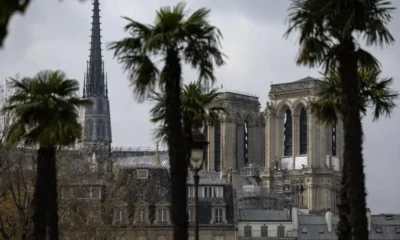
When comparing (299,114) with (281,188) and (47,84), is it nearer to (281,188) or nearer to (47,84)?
(281,188)

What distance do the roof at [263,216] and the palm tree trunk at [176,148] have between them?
92015 mm

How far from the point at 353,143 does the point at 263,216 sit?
9705cm

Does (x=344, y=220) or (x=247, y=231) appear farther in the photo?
(x=247, y=231)

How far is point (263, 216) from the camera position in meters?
129

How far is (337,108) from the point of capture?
37.9m

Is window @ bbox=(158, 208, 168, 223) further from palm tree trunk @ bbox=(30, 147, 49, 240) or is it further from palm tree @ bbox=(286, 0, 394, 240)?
palm tree @ bbox=(286, 0, 394, 240)

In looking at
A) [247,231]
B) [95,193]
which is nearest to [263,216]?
[247,231]

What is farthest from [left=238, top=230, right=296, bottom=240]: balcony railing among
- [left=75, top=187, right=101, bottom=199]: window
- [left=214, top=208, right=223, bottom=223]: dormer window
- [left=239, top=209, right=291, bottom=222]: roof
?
[left=75, top=187, right=101, bottom=199]: window

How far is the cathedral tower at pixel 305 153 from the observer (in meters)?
195

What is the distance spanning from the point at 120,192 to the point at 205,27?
62.3 m

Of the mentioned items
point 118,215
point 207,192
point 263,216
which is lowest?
point 118,215

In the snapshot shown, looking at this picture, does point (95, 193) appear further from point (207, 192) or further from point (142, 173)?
point (207, 192)

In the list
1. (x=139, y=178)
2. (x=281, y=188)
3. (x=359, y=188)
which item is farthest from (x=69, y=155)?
(x=281, y=188)

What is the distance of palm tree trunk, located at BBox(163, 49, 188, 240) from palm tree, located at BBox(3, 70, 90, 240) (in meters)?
7.32
